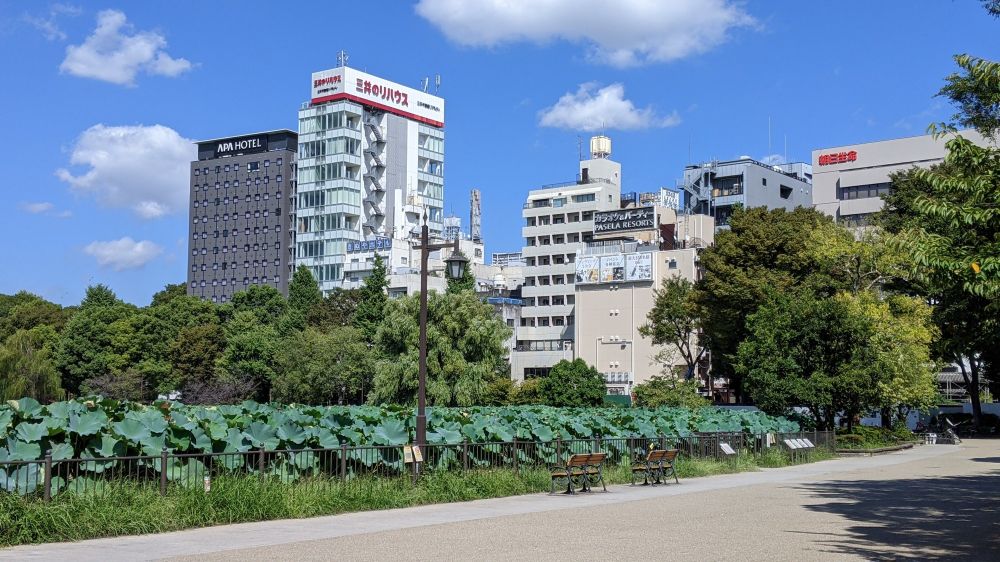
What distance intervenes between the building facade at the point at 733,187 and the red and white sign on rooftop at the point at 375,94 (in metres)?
39.9

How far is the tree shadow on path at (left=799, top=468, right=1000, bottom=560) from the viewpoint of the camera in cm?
1432

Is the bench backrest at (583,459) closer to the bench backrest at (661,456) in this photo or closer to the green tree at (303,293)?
the bench backrest at (661,456)

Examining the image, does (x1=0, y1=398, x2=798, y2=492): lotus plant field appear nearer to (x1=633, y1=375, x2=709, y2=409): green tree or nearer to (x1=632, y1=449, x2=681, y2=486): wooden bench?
(x1=632, y1=449, x2=681, y2=486): wooden bench

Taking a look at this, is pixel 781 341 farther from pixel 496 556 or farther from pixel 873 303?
pixel 496 556

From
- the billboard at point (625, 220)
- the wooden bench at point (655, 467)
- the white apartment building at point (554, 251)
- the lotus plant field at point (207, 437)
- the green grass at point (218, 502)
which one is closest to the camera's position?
the green grass at point (218, 502)

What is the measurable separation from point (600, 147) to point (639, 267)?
1167 inches

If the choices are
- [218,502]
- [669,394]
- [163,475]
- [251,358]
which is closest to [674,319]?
[669,394]

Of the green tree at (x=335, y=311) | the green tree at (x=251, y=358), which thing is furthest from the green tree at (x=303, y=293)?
the green tree at (x=251, y=358)

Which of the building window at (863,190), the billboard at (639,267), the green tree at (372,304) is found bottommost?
the green tree at (372,304)

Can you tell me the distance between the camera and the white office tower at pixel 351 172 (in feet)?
422

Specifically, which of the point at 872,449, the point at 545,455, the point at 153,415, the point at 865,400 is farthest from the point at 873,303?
the point at 153,415

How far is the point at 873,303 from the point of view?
172ft

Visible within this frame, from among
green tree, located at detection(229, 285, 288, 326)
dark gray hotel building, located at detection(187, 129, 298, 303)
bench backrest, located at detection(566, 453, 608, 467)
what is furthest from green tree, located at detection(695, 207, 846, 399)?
dark gray hotel building, located at detection(187, 129, 298, 303)

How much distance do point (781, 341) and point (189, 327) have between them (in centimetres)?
5983
